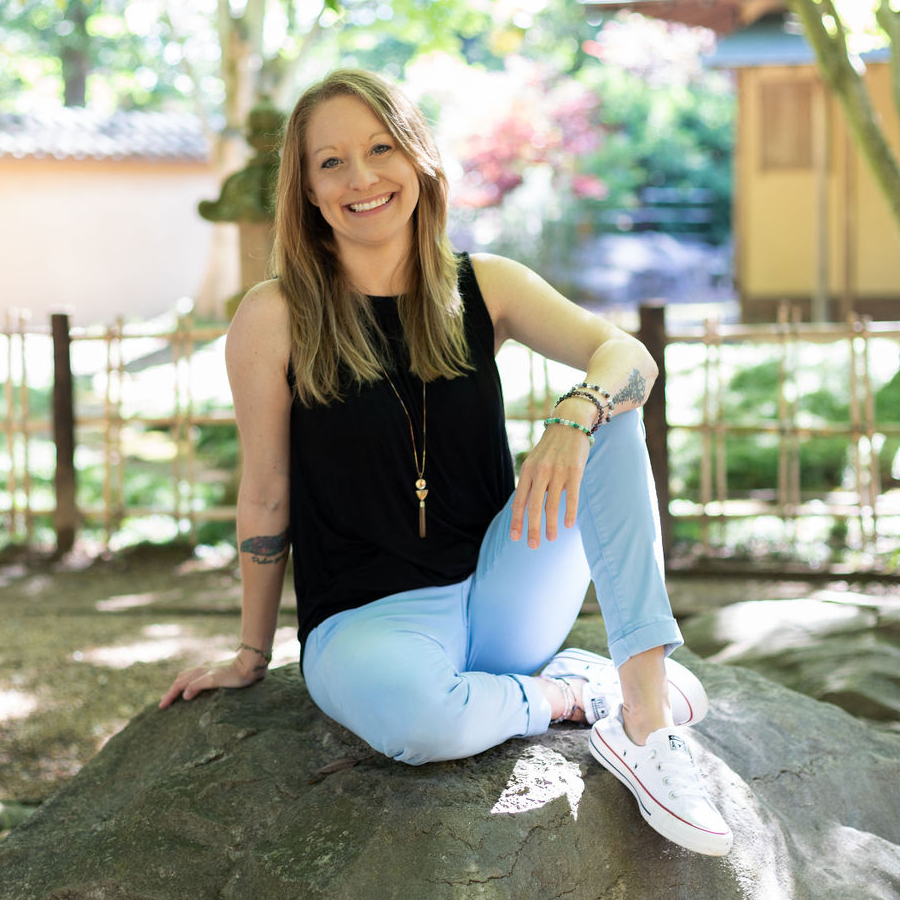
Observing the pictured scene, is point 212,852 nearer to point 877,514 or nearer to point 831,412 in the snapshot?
point 877,514

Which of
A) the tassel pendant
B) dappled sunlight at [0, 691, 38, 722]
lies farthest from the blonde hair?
dappled sunlight at [0, 691, 38, 722]

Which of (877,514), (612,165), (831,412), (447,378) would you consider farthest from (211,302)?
(447,378)

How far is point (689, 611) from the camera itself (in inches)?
187

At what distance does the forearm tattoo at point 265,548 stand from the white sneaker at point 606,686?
62 cm

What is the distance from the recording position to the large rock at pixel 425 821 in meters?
2.00

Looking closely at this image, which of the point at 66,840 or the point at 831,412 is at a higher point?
the point at 831,412

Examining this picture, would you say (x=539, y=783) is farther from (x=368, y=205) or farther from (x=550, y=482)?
A: (x=368, y=205)

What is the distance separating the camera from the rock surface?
3.26m

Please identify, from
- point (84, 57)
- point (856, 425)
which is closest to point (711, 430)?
point (856, 425)

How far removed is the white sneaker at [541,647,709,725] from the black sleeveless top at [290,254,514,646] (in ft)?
1.01

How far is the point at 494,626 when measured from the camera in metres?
2.33

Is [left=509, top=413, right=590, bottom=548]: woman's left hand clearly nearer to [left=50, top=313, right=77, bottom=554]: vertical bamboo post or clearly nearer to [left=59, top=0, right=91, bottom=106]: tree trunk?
[left=50, top=313, right=77, bottom=554]: vertical bamboo post

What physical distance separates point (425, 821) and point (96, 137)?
15518 mm

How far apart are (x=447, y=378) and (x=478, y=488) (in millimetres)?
241
